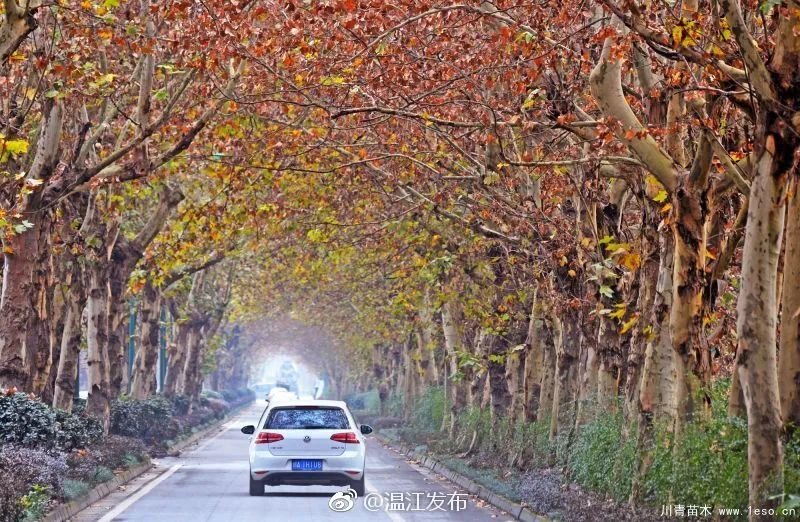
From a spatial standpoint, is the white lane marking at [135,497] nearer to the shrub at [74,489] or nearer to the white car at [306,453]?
the shrub at [74,489]

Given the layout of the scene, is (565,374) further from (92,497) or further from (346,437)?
(92,497)

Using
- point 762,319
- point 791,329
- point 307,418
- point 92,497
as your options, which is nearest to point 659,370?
point 791,329

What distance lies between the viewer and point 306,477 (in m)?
20.8

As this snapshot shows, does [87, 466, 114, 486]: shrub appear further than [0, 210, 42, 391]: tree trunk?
Yes

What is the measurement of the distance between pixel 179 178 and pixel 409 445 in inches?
475

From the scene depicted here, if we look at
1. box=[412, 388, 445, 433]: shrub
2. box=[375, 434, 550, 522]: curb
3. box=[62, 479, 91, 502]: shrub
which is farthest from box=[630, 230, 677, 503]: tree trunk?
box=[412, 388, 445, 433]: shrub

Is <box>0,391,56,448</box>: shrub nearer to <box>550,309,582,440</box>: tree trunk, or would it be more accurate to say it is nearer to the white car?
the white car

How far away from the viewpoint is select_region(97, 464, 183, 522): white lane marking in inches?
694

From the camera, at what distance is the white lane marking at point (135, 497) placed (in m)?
17.6

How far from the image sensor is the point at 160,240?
98.7ft

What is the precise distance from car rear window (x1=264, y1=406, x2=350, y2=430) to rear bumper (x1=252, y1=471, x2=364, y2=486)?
71 centimetres

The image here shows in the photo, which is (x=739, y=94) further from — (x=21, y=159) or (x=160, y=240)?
(x=160, y=240)

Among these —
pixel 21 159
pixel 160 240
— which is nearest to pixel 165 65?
pixel 21 159

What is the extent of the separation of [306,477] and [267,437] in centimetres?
86
